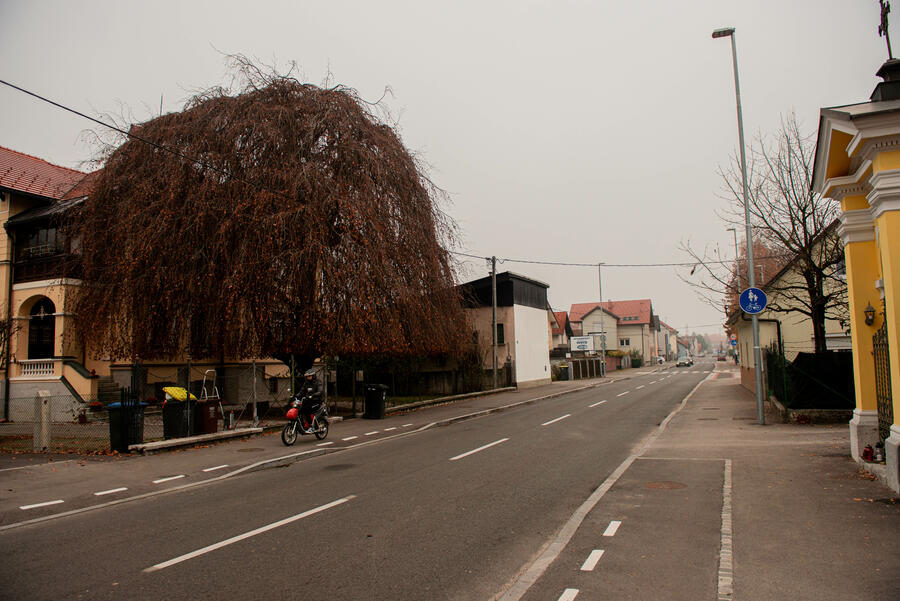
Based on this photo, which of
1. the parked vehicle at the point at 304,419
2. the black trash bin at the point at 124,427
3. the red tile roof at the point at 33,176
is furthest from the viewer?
the red tile roof at the point at 33,176

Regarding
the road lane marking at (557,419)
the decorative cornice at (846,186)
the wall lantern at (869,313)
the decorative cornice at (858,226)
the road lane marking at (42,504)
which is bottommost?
the road lane marking at (557,419)

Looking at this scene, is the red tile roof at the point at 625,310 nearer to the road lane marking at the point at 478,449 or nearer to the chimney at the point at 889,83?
the road lane marking at the point at 478,449

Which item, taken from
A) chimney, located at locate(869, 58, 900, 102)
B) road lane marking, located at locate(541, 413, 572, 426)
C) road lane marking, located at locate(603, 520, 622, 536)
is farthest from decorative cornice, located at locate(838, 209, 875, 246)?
road lane marking, located at locate(541, 413, 572, 426)

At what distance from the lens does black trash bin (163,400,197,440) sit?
14.1 meters

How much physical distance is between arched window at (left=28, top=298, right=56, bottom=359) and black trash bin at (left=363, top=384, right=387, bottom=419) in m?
13.2

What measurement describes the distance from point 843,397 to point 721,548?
1230cm

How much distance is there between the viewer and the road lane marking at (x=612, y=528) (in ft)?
20.1

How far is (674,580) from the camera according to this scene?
480cm

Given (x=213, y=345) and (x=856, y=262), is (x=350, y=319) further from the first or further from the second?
(x=856, y=262)

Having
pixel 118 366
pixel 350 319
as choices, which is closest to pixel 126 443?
pixel 350 319

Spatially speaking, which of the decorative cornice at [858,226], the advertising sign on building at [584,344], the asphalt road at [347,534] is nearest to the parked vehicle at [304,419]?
the asphalt road at [347,534]

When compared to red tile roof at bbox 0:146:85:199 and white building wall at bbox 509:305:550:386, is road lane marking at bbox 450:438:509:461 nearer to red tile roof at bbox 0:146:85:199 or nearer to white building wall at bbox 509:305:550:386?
red tile roof at bbox 0:146:85:199

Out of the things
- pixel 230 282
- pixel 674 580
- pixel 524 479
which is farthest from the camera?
pixel 230 282

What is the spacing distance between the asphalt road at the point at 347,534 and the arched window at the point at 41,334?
17.7 meters
